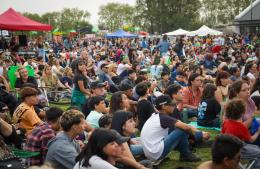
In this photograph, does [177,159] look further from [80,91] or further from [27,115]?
[80,91]

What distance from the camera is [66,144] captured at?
489 centimetres

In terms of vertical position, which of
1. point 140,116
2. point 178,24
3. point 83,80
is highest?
point 178,24

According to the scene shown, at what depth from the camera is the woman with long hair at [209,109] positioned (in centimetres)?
815

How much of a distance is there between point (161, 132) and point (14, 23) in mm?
14246

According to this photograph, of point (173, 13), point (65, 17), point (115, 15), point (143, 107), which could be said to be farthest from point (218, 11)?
point (143, 107)

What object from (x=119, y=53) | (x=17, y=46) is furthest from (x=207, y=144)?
(x=119, y=53)

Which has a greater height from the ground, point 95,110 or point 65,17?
point 65,17

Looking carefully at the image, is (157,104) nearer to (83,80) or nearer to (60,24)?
(83,80)

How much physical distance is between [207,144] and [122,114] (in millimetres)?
2699

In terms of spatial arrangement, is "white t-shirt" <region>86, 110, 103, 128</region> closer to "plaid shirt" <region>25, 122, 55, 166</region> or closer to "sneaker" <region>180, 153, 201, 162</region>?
"sneaker" <region>180, 153, 201, 162</region>

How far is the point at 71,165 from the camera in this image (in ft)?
15.9

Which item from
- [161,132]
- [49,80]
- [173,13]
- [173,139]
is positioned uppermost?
[173,13]

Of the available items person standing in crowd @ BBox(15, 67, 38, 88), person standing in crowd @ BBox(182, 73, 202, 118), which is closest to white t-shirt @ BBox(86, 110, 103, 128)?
person standing in crowd @ BBox(182, 73, 202, 118)

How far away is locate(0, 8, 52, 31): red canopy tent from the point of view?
61.6 feet
